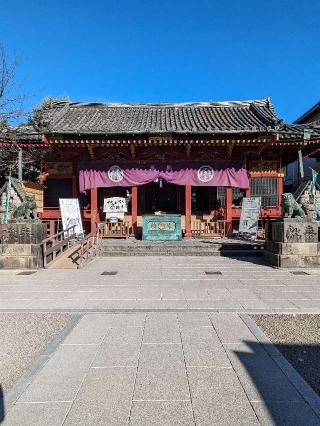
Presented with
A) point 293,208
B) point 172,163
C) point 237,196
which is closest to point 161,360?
point 293,208

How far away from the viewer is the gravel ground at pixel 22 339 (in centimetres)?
354

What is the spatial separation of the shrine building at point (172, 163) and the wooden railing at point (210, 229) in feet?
0.16

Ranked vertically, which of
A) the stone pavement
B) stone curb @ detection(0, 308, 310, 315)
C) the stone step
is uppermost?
the stone step

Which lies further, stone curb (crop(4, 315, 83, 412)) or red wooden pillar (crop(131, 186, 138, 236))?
red wooden pillar (crop(131, 186, 138, 236))

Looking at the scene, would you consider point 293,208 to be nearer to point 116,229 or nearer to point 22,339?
point 116,229

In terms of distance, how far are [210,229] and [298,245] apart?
6.00 m

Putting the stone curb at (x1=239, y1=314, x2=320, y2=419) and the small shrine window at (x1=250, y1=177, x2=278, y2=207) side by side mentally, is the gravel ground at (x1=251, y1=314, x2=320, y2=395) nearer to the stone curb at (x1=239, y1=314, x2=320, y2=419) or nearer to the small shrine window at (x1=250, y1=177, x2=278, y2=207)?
the stone curb at (x1=239, y1=314, x2=320, y2=419)

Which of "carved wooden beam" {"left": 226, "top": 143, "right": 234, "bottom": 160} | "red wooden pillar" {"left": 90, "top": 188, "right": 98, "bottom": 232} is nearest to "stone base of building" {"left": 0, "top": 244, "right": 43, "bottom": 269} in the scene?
"red wooden pillar" {"left": 90, "top": 188, "right": 98, "bottom": 232}

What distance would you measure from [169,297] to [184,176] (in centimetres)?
956

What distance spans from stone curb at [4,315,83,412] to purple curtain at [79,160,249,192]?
11.2 meters

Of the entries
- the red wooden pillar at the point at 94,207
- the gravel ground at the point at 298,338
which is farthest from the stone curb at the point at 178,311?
the red wooden pillar at the point at 94,207

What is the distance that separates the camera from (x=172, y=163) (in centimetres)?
1570

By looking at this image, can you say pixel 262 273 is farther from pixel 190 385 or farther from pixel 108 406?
pixel 108 406

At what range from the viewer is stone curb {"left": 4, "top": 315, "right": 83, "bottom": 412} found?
2.98m
